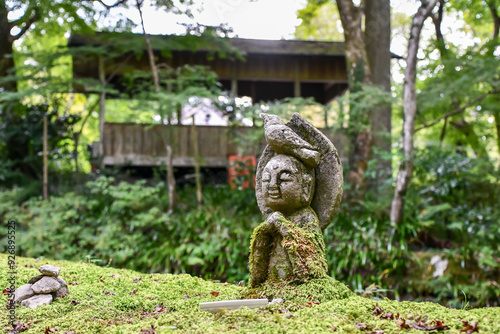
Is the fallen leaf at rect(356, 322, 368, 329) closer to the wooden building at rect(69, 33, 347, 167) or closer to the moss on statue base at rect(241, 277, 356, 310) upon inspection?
the moss on statue base at rect(241, 277, 356, 310)

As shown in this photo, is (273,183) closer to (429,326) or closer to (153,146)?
(429,326)

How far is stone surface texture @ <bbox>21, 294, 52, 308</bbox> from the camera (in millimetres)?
3857

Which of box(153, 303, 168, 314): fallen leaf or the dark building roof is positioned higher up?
the dark building roof

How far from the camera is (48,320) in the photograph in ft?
11.4

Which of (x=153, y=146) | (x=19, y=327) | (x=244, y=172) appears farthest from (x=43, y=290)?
(x=153, y=146)

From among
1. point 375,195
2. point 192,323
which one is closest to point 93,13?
point 375,195

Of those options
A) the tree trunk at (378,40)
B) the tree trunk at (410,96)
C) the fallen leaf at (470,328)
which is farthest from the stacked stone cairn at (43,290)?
the tree trunk at (378,40)

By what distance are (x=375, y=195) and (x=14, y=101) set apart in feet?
30.6

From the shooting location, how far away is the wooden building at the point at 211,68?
12.9 meters

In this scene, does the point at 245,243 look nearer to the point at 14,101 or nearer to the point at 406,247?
the point at 406,247

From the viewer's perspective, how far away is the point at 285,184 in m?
3.90

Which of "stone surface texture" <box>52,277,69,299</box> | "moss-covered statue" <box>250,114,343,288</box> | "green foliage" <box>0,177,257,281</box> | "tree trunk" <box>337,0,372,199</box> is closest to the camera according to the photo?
"moss-covered statue" <box>250,114,343,288</box>

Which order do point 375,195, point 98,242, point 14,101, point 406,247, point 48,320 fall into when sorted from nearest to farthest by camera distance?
1. point 48,320
2. point 406,247
3. point 98,242
4. point 375,195
5. point 14,101

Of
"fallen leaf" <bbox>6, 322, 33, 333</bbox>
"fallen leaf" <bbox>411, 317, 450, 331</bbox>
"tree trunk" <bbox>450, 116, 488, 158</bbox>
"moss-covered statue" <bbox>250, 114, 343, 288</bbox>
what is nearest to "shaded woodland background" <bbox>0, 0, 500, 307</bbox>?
"tree trunk" <bbox>450, 116, 488, 158</bbox>
